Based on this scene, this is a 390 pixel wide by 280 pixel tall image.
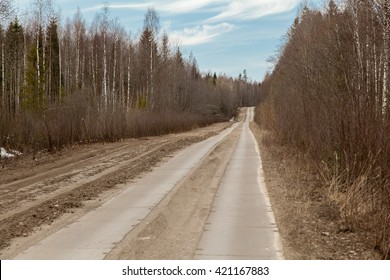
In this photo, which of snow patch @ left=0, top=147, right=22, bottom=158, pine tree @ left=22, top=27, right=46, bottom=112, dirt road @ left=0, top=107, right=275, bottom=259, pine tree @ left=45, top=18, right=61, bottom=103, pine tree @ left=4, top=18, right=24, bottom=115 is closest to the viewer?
dirt road @ left=0, top=107, right=275, bottom=259

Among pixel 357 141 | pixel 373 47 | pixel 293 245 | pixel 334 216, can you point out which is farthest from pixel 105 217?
pixel 373 47

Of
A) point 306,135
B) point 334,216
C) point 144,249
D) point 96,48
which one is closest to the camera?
point 144,249

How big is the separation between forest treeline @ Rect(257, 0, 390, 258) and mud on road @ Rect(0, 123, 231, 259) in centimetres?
527

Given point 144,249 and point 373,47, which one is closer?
point 144,249

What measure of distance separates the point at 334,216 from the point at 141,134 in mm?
29206

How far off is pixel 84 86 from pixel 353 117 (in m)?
37.6

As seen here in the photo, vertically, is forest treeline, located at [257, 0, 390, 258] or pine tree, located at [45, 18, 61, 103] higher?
pine tree, located at [45, 18, 61, 103]

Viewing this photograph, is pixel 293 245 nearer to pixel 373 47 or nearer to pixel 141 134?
pixel 373 47

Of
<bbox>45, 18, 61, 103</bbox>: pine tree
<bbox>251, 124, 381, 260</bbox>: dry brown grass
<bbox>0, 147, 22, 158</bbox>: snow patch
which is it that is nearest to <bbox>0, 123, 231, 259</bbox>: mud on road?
<bbox>0, 147, 22, 158</bbox>: snow patch

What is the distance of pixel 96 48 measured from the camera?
157ft

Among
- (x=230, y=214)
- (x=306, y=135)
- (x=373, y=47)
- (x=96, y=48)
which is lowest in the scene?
(x=230, y=214)

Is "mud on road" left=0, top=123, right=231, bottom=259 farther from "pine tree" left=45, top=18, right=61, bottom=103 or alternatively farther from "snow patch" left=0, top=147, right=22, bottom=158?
"pine tree" left=45, top=18, right=61, bottom=103

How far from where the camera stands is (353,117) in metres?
9.20

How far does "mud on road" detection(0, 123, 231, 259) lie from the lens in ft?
25.4
